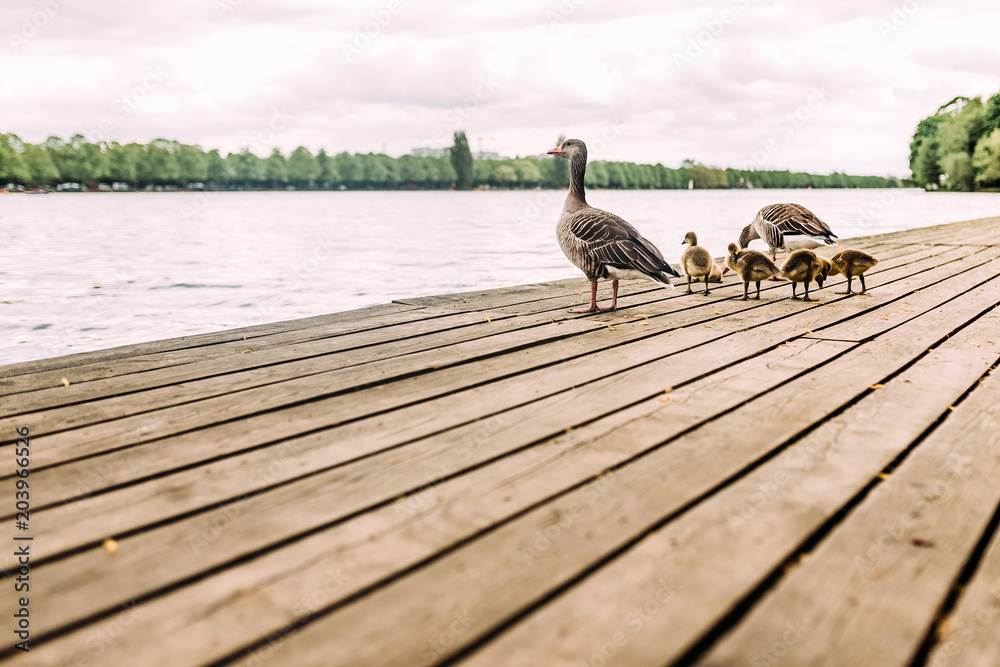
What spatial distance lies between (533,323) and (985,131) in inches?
4106

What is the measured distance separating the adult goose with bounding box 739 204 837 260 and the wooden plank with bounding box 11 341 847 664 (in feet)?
20.7

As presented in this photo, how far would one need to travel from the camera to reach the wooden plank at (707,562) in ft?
5.50

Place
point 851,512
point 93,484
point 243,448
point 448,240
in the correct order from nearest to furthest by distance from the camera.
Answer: point 851,512 → point 93,484 → point 243,448 → point 448,240

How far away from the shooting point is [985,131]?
87.3m

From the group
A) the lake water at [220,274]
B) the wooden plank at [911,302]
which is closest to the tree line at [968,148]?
the lake water at [220,274]

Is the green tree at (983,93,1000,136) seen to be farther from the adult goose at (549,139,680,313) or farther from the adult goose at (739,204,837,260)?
the adult goose at (549,139,680,313)

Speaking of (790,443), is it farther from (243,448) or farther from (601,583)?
(243,448)

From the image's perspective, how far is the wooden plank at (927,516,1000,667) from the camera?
162cm

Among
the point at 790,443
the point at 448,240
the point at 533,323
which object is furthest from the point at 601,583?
the point at 448,240

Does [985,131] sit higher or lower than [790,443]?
higher

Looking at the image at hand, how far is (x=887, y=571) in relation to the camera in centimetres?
197

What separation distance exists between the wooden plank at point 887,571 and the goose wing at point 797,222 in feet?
19.8

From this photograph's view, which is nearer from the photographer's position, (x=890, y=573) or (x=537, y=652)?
(x=537, y=652)

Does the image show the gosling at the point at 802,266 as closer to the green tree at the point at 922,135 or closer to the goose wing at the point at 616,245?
the goose wing at the point at 616,245
